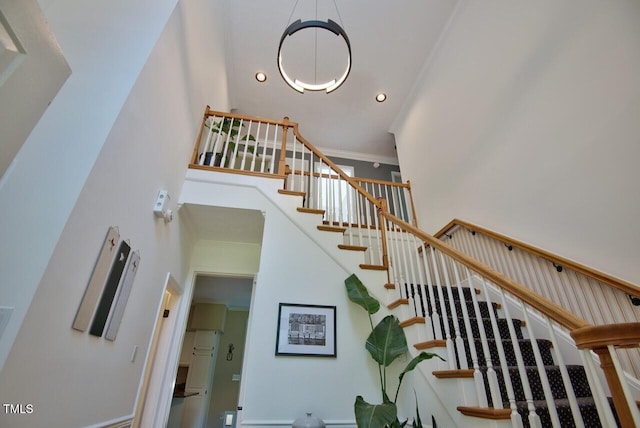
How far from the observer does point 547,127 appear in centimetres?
269

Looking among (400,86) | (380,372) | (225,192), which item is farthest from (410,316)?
(400,86)

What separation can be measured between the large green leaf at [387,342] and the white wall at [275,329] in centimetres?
34

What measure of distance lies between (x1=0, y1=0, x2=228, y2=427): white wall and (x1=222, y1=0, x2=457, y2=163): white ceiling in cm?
216

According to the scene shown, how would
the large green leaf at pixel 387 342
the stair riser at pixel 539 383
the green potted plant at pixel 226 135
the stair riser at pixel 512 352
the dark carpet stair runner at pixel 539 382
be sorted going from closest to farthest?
the dark carpet stair runner at pixel 539 382 < the stair riser at pixel 539 383 < the stair riser at pixel 512 352 < the large green leaf at pixel 387 342 < the green potted plant at pixel 226 135

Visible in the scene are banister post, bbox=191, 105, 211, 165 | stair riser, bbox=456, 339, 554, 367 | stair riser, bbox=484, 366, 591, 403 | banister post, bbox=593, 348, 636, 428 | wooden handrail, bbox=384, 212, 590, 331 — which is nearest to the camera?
banister post, bbox=593, 348, 636, 428

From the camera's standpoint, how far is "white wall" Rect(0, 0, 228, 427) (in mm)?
1290

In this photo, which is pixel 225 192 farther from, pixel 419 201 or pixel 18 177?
pixel 419 201

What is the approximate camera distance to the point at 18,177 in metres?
1.34

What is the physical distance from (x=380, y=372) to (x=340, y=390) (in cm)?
42

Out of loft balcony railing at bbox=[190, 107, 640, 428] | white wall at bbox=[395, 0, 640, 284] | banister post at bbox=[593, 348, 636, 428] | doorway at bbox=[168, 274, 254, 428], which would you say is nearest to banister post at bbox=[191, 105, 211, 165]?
loft balcony railing at bbox=[190, 107, 640, 428]

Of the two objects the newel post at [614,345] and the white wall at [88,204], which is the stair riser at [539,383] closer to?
the newel post at [614,345]

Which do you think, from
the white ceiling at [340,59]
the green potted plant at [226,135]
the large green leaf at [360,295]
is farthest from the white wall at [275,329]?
the white ceiling at [340,59]

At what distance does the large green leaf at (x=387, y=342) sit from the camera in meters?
2.41

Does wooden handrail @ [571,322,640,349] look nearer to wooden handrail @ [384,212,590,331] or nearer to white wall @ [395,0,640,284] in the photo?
wooden handrail @ [384,212,590,331]
